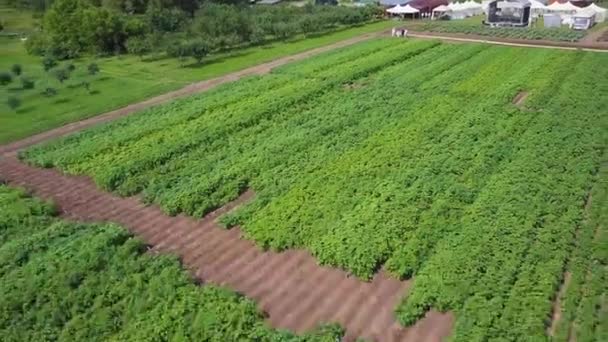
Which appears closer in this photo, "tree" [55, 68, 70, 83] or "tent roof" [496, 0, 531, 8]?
"tree" [55, 68, 70, 83]

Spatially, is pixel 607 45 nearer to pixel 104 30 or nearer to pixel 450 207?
pixel 450 207

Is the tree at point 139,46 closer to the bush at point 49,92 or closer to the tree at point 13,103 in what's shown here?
the bush at point 49,92

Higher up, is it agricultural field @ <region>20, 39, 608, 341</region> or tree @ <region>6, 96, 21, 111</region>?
tree @ <region>6, 96, 21, 111</region>

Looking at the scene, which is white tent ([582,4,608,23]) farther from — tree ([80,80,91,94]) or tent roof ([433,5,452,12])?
tree ([80,80,91,94])

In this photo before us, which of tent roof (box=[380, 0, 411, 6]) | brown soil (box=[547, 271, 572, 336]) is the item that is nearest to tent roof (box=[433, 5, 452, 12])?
tent roof (box=[380, 0, 411, 6])

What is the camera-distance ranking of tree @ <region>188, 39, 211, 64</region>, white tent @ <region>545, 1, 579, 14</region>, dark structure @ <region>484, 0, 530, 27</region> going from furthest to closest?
white tent @ <region>545, 1, 579, 14</region>
dark structure @ <region>484, 0, 530, 27</region>
tree @ <region>188, 39, 211, 64</region>

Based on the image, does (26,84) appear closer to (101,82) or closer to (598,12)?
(101,82)
